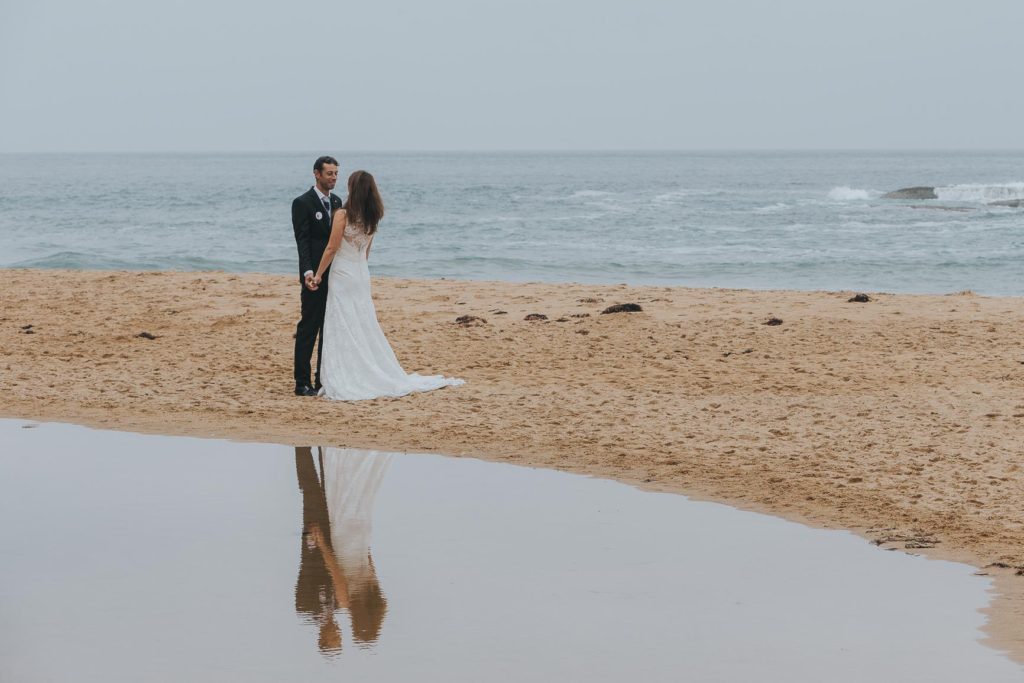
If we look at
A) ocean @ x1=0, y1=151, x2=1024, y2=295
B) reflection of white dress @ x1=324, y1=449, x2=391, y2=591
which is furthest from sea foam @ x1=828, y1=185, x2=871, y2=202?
reflection of white dress @ x1=324, y1=449, x2=391, y2=591

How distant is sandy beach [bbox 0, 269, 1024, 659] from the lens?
6.44 metres

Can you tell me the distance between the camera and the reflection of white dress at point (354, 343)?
909 centimetres

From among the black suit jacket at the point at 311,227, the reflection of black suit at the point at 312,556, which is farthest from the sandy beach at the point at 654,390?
the black suit jacket at the point at 311,227

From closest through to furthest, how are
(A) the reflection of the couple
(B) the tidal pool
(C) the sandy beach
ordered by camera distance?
(B) the tidal pool < (A) the reflection of the couple < (C) the sandy beach

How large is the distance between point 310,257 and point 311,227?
24 centimetres

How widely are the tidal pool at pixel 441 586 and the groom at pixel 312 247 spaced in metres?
2.49

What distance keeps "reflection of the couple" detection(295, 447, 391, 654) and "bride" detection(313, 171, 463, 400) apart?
67.0 inches

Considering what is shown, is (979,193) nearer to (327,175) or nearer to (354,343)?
(354,343)

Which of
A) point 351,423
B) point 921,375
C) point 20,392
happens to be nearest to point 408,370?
point 351,423

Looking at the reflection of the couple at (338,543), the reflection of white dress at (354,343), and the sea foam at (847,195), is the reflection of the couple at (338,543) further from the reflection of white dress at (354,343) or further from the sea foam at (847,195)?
the sea foam at (847,195)

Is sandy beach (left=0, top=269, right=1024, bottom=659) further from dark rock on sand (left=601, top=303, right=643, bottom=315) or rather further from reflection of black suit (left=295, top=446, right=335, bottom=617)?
reflection of black suit (left=295, top=446, right=335, bottom=617)

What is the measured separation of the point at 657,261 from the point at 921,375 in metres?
16.3

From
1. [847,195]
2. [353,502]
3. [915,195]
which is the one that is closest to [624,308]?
[353,502]

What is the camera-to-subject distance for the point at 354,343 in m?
9.20
